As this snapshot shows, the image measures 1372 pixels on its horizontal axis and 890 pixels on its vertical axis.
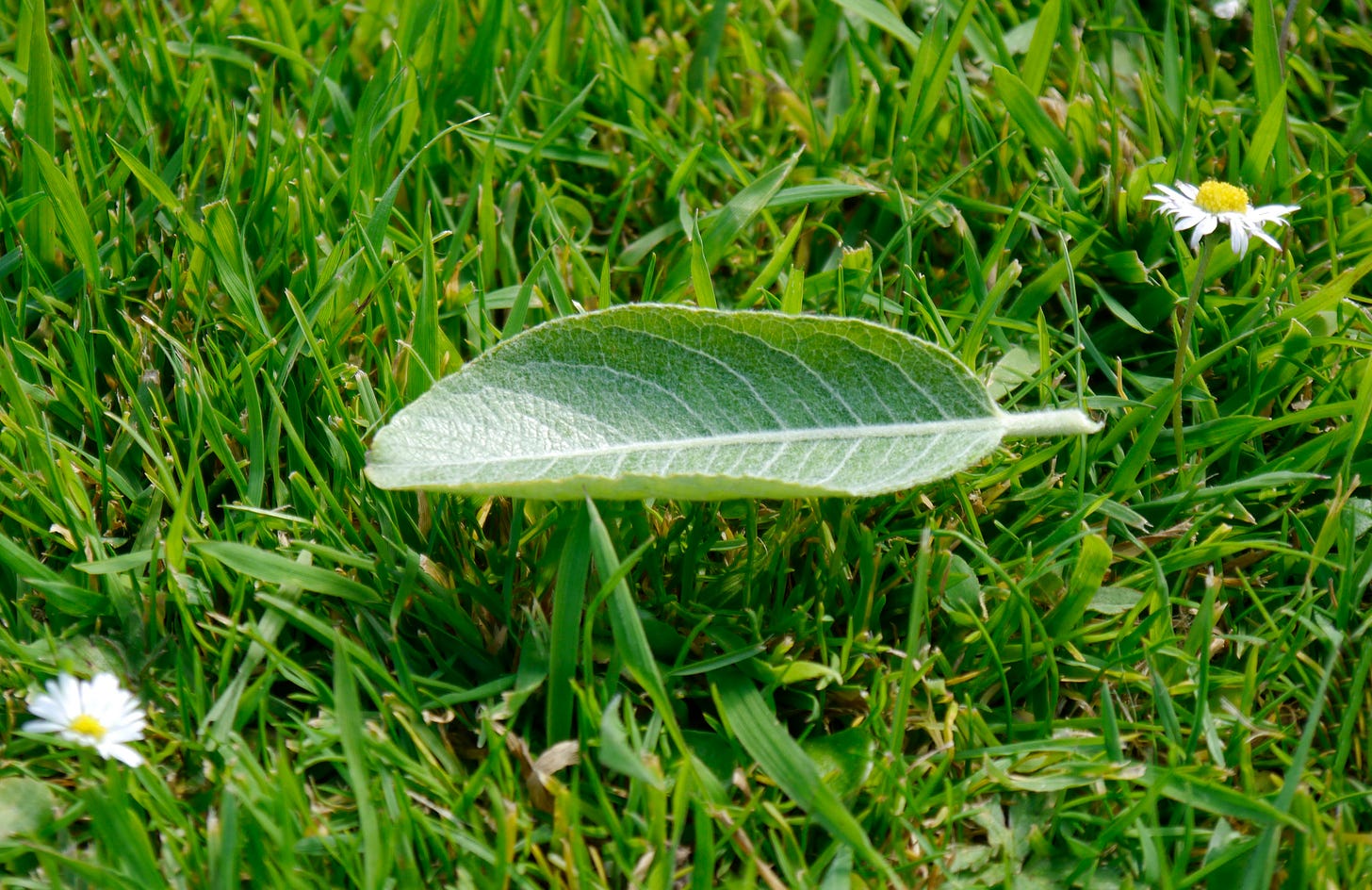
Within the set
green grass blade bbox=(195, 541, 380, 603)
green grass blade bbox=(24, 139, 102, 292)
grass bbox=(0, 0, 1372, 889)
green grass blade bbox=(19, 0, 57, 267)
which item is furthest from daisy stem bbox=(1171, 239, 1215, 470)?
green grass blade bbox=(19, 0, 57, 267)

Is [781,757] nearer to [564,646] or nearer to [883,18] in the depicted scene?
[564,646]

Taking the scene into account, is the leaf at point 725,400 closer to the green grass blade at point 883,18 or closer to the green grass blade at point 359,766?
the green grass blade at point 359,766

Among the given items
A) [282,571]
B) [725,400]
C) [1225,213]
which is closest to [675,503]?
[725,400]

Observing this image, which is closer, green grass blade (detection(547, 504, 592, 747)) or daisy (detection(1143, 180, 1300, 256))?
green grass blade (detection(547, 504, 592, 747))

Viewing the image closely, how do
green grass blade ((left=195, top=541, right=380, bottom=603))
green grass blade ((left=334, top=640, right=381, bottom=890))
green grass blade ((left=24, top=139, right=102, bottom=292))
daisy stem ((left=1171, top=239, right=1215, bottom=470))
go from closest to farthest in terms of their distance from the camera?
1. green grass blade ((left=334, top=640, right=381, bottom=890))
2. green grass blade ((left=195, top=541, right=380, bottom=603))
3. daisy stem ((left=1171, top=239, right=1215, bottom=470))
4. green grass blade ((left=24, top=139, right=102, bottom=292))

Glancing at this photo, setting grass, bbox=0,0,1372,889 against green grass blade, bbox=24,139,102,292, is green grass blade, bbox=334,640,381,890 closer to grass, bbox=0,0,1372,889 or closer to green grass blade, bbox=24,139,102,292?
grass, bbox=0,0,1372,889

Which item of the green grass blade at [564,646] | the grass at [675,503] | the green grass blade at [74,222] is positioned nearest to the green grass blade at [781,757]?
the grass at [675,503]
